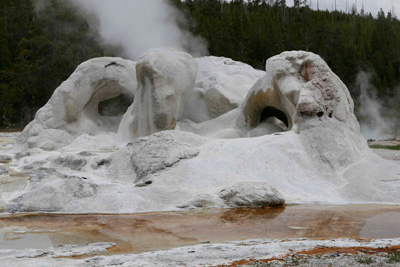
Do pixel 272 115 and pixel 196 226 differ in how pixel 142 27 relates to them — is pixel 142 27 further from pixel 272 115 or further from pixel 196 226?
pixel 196 226

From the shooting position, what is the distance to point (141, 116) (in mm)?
11016

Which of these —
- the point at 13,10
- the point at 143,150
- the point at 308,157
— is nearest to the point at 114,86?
the point at 143,150

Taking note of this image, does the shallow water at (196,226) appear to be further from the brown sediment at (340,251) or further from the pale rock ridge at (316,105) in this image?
the pale rock ridge at (316,105)

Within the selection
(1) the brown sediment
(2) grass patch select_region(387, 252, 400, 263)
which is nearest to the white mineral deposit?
(1) the brown sediment

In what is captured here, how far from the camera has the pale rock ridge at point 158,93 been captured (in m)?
10.7

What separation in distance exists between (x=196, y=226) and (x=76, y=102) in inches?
315

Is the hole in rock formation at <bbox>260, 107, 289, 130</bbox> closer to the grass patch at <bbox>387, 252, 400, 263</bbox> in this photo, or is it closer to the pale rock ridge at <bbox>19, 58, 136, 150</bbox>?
the pale rock ridge at <bbox>19, 58, 136, 150</bbox>

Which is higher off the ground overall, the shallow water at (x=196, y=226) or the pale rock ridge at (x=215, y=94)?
the pale rock ridge at (x=215, y=94)

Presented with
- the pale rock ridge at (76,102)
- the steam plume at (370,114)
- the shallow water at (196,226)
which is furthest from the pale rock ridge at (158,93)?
the steam plume at (370,114)

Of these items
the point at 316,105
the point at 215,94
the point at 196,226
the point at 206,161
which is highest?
the point at 215,94

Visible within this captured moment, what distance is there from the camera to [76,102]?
1235 cm

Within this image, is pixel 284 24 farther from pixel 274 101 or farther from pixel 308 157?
pixel 308 157

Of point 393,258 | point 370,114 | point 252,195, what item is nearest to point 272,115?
point 252,195

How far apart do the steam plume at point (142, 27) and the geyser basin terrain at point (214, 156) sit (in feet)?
21.5
